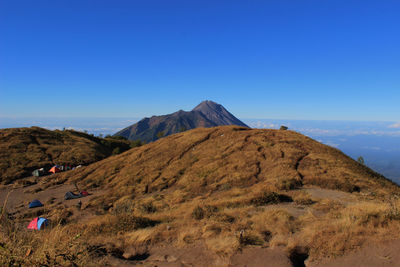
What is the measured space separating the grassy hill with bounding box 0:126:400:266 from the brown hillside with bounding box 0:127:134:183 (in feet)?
34.5

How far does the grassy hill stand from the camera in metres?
6.39

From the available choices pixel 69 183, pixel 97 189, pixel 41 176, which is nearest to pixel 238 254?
pixel 97 189

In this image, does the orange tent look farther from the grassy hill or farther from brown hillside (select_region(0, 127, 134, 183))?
the grassy hill

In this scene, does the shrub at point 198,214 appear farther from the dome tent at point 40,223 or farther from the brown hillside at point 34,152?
the brown hillside at point 34,152

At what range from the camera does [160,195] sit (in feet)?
72.6

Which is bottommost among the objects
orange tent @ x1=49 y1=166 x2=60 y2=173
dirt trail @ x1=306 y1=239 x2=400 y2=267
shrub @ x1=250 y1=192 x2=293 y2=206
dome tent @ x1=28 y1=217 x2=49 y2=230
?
orange tent @ x1=49 y1=166 x2=60 y2=173

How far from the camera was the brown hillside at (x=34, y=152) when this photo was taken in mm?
41219

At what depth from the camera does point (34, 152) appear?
4853 centimetres

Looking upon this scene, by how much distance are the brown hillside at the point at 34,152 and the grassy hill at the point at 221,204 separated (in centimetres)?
1052

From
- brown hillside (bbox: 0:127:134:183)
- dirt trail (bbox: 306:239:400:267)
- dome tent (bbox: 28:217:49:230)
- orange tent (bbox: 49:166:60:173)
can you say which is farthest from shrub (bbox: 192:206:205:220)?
brown hillside (bbox: 0:127:134:183)

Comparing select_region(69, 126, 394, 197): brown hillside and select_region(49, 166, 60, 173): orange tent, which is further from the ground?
select_region(69, 126, 394, 197): brown hillside

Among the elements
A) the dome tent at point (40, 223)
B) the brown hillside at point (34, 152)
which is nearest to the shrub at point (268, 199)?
the dome tent at point (40, 223)

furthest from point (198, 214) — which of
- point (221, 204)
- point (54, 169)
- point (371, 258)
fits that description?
point (54, 169)

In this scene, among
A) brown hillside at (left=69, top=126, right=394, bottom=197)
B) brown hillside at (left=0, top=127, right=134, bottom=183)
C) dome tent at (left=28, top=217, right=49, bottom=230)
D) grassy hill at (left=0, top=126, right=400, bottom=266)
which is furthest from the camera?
brown hillside at (left=0, top=127, right=134, bottom=183)
